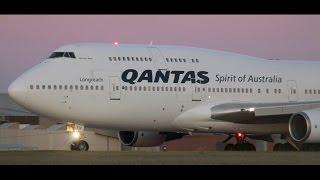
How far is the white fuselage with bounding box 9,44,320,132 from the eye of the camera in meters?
25.5

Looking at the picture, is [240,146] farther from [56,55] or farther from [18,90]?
[18,90]

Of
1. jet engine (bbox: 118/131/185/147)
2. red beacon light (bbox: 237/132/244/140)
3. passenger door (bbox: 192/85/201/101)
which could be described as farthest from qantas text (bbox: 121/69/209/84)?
jet engine (bbox: 118/131/185/147)

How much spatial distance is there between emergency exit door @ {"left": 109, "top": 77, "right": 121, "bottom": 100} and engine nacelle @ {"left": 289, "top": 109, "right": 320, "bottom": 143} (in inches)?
239

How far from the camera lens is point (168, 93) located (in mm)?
26891

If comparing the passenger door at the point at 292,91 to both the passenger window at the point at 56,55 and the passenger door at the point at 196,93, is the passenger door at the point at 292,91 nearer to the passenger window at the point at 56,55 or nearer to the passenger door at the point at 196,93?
the passenger door at the point at 196,93

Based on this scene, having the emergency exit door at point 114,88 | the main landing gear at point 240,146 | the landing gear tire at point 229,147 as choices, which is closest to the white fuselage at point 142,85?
the emergency exit door at point 114,88

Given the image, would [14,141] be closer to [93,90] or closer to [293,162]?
[93,90]

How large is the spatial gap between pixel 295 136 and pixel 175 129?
4.72 metres

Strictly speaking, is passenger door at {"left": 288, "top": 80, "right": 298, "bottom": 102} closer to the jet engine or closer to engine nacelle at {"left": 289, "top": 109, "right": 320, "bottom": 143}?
engine nacelle at {"left": 289, "top": 109, "right": 320, "bottom": 143}

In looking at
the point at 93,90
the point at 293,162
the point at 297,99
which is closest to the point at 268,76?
the point at 297,99

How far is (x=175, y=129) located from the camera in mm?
27594

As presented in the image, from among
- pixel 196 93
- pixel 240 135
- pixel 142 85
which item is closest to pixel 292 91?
pixel 240 135

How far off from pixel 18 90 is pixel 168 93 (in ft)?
17.7

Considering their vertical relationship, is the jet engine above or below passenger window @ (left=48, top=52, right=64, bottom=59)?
below
